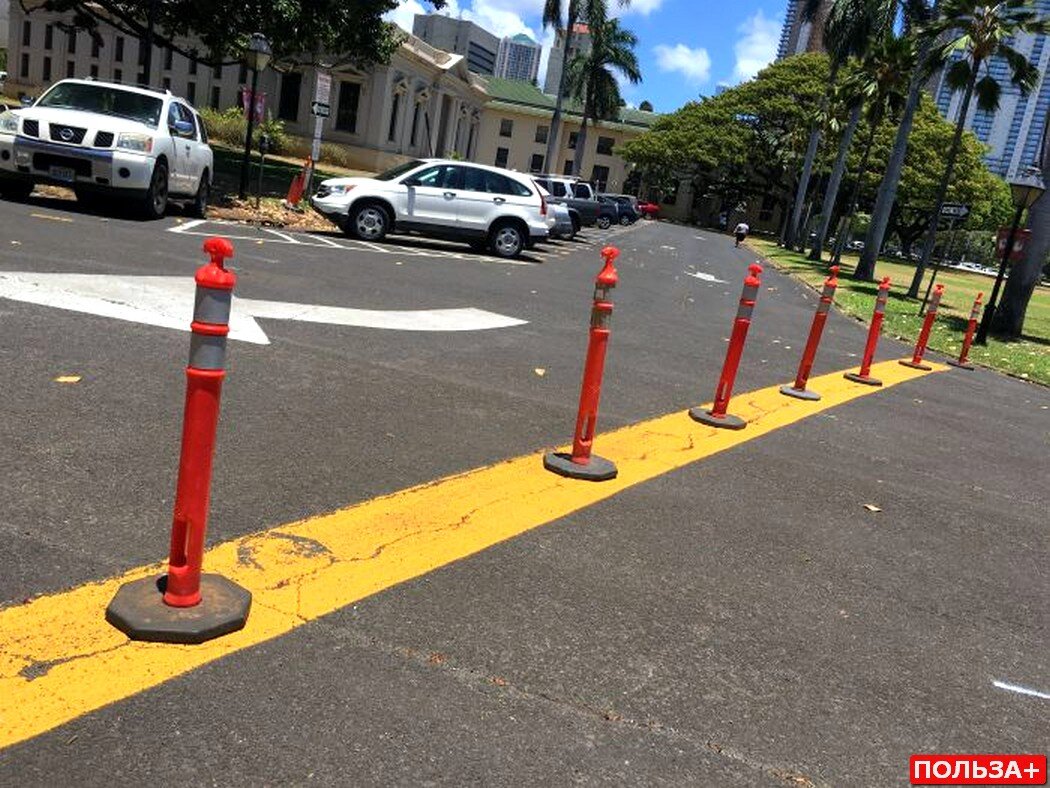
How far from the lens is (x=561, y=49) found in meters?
64.0

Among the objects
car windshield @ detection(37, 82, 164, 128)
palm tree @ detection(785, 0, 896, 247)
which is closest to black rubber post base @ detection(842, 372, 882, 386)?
car windshield @ detection(37, 82, 164, 128)

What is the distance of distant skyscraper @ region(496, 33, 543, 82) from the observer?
15038 centimetres

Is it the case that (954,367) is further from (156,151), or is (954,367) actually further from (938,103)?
(938,103)

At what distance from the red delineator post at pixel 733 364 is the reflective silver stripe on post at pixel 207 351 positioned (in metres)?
4.04

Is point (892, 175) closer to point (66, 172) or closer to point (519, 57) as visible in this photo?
point (66, 172)

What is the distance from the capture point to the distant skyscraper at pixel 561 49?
170ft

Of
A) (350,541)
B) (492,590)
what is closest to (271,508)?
(350,541)

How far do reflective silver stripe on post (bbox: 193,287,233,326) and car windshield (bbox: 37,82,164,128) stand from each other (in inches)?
467

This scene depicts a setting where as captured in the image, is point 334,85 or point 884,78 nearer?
point 884,78

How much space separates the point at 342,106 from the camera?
4972 centimetres

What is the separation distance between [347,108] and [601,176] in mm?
43095

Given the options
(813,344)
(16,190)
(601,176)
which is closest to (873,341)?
(813,344)

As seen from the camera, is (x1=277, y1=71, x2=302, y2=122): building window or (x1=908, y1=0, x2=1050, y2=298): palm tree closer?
(x1=908, y1=0, x2=1050, y2=298): palm tree

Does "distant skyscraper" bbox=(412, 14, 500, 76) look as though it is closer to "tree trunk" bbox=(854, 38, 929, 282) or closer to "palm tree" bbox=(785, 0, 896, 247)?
"palm tree" bbox=(785, 0, 896, 247)
